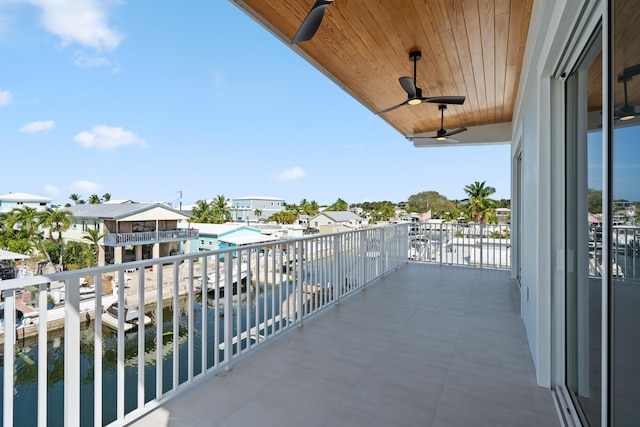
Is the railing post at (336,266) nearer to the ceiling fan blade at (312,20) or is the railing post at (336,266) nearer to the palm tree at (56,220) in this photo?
the ceiling fan blade at (312,20)

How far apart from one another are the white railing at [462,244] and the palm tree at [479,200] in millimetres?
13056

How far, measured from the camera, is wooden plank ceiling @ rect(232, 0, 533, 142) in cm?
242

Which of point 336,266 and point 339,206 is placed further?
point 339,206

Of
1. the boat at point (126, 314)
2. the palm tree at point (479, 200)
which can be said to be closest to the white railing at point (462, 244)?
the boat at point (126, 314)

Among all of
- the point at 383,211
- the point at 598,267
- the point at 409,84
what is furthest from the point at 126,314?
the point at 383,211

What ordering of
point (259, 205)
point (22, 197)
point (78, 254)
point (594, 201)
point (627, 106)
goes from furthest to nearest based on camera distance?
point (259, 205) < point (22, 197) < point (78, 254) < point (594, 201) < point (627, 106)

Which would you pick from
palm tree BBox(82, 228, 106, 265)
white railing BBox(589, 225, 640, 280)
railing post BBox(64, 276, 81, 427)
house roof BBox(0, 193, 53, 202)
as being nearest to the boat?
railing post BBox(64, 276, 81, 427)

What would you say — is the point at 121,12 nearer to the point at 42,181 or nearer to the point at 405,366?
the point at 405,366

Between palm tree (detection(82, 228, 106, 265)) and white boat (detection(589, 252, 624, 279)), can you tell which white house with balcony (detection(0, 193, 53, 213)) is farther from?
white boat (detection(589, 252, 624, 279))

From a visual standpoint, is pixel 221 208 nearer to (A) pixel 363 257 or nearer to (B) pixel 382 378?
(A) pixel 363 257

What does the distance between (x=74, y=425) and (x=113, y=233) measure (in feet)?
63.3

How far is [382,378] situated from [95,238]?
20.3 meters

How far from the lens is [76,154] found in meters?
34.9

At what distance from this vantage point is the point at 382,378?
6.92 feet
